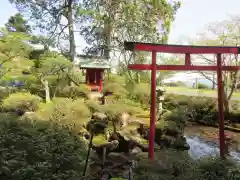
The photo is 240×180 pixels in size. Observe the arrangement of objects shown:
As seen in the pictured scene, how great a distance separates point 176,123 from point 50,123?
5706mm

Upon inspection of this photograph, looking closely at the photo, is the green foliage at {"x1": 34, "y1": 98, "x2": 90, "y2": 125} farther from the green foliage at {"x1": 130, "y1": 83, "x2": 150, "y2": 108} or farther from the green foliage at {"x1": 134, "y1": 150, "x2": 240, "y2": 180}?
the green foliage at {"x1": 130, "y1": 83, "x2": 150, "y2": 108}

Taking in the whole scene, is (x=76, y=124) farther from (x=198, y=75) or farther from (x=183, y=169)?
(x=198, y=75)

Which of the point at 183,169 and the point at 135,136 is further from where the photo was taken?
the point at 135,136

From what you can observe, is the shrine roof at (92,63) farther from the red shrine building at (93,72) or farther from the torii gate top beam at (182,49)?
the torii gate top beam at (182,49)

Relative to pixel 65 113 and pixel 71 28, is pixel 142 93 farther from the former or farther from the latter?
pixel 71 28

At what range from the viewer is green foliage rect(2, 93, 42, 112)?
8.36 metres

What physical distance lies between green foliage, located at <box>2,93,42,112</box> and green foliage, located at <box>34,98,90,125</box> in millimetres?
1000

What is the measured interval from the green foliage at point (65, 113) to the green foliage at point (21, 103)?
1.00m

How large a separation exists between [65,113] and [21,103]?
7.06ft

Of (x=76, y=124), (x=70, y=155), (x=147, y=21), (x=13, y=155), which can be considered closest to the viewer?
(x=13, y=155)

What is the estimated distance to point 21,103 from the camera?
8.48m

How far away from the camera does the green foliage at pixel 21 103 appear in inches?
329

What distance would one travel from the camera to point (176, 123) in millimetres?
9914

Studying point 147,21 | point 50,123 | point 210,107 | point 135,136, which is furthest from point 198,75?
point 50,123
